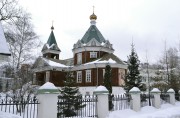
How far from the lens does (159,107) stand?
17.8 metres

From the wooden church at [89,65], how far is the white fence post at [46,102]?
21755 millimetres

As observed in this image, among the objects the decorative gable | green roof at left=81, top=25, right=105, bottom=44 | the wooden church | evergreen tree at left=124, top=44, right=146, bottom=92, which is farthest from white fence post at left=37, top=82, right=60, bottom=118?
green roof at left=81, top=25, right=105, bottom=44

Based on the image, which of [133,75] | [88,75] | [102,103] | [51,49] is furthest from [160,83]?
[102,103]

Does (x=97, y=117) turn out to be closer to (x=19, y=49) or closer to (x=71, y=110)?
(x=71, y=110)

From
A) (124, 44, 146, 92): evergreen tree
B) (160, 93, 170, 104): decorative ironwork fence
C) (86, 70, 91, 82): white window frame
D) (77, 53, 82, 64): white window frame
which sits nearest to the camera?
(124, 44, 146, 92): evergreen tree

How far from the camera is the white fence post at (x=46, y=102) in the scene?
28.2 feet

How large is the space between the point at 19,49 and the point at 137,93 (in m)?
15.7

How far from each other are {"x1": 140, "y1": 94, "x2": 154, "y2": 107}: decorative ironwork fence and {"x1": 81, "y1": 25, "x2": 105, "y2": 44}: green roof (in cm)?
1763

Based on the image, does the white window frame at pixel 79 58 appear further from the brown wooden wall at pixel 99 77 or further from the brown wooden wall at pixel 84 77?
the brown wooden wall at pixel 99 77

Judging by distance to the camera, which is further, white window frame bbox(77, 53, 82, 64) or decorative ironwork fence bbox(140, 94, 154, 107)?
white window frame bbox(77, 53, 82, 64)

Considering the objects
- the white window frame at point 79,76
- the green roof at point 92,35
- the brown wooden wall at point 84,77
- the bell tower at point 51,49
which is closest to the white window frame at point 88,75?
the brown wooden wall at point 84,77

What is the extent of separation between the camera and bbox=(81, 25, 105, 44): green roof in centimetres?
3475

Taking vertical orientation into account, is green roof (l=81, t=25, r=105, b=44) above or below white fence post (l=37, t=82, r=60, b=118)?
above

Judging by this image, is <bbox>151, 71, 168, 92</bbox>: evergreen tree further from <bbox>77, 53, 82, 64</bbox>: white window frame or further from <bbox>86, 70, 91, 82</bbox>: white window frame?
<bbox>77, 53, 82, 64</bbox>: white window frame
